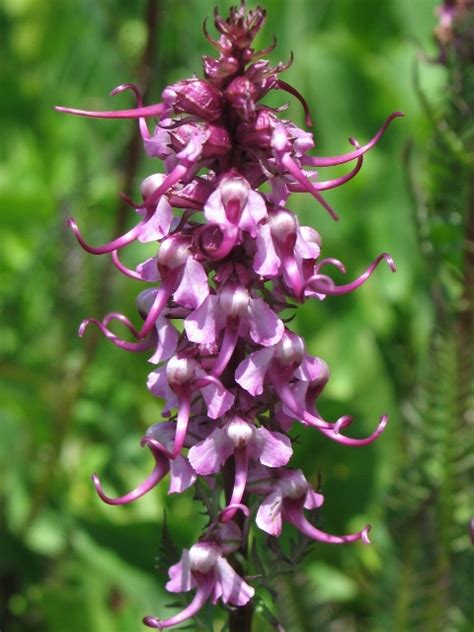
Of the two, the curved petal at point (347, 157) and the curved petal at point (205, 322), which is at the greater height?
the curved petal at point (347, 157)

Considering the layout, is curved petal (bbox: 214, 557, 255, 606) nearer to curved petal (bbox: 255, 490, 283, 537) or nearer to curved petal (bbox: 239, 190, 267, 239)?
curved petal (bbox: 255, 490, 283, 537)

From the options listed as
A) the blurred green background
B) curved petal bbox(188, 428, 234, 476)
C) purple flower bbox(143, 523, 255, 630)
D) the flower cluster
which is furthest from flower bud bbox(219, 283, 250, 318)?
the blurred green background

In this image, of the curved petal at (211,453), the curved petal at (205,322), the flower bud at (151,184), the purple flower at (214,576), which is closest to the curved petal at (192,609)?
the purple flower at (214,576)

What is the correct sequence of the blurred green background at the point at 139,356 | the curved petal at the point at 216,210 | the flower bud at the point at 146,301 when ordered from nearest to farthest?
the curved petal at the point at 216,210 < the flower bud at the point at 146,301 < the blurred green background at the point at 139,356

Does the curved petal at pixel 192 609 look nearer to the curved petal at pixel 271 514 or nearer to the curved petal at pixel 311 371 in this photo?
the curved petal at pixel 271 514

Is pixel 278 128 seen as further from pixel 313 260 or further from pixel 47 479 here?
pixel 47 479

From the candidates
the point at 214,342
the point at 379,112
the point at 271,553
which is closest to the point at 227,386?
the point at 214,342
